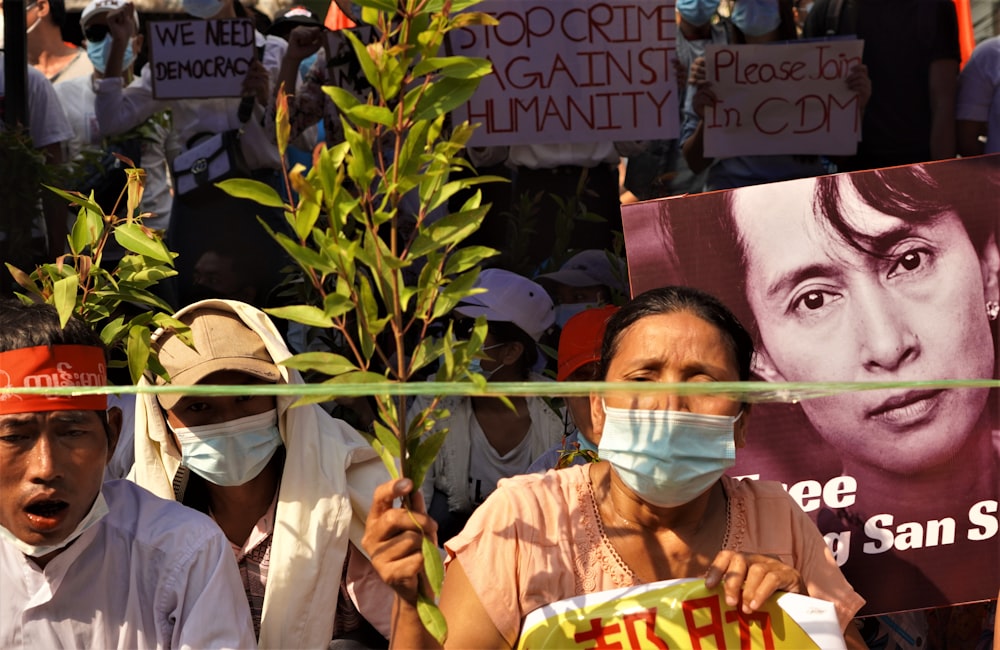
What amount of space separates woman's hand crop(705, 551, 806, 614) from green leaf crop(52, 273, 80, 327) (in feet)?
4.23

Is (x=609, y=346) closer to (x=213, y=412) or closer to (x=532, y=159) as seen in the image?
(x=213, y=412)

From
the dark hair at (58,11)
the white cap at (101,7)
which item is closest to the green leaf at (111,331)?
the white cap at (101,7)

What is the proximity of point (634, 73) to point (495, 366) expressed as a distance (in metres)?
1.47

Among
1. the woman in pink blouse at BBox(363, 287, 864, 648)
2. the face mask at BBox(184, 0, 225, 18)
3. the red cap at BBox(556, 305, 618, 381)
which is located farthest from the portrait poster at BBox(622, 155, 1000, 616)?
the face mask at BBox(184, 0, 225, 18)

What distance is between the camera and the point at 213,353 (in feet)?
10.3

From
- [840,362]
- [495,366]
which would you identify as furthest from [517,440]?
[840,362]

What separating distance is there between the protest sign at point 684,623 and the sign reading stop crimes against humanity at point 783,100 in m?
3.20

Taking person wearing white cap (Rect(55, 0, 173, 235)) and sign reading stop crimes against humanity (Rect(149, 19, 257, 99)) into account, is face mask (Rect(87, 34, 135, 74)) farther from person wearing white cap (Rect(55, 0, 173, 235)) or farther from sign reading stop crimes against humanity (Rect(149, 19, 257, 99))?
sign reading stop crimes against humanity (Rect(149, 19, 257, 99))

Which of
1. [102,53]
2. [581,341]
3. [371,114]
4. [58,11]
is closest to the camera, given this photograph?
[371,114]

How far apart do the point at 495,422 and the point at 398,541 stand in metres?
2.35

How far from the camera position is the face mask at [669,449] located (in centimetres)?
241

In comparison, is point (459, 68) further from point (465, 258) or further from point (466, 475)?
point (466, 475)

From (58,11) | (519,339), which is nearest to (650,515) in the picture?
(519,339)

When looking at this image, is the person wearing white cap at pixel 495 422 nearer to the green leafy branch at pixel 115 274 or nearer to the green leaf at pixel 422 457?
the green leafy branch at pixel 115 274
